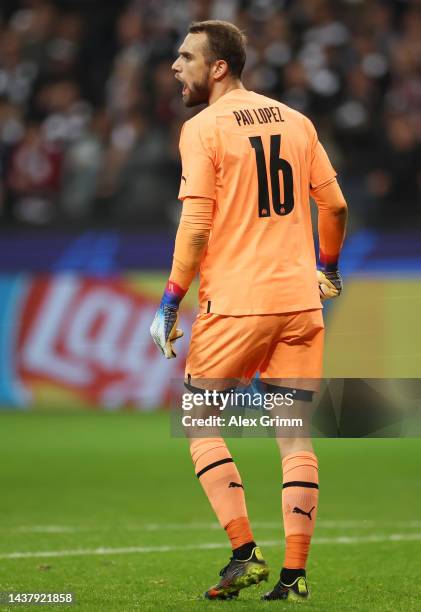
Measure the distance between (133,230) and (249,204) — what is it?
8.05m

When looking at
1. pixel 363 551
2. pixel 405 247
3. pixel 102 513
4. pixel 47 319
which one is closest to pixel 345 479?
pixel 102 513

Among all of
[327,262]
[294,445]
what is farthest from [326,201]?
[294,445]

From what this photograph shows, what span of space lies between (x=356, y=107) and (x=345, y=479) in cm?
619

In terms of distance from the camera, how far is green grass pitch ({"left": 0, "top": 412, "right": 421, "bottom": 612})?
519cm

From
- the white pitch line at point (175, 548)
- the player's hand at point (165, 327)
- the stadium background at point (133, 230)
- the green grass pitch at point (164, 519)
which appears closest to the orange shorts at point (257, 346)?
the player's hand at point (165, 327)

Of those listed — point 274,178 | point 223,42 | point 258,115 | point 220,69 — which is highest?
point 223,42

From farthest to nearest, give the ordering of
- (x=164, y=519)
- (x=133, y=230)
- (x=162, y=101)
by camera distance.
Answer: (x=162, y=101)
(x=133, y=230)
(x=164, y=519)

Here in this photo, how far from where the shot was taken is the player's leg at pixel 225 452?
15.9 feet

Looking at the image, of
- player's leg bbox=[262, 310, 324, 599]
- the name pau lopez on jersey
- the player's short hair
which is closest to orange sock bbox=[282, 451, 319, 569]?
player's leg bbox=[262, 310, 324, 599]

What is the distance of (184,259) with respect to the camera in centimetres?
484

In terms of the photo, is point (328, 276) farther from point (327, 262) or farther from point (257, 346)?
point (257, 346)

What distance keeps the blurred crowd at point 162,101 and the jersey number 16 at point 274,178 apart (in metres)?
7.81

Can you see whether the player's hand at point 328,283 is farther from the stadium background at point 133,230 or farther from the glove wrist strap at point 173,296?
the stadium background at point 133,230

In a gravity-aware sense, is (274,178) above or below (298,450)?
above
